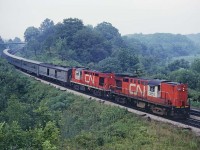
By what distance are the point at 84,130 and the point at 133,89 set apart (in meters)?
7.71

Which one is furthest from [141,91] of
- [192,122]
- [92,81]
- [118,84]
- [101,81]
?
[92,81]

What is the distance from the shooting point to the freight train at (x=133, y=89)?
94.3 ft

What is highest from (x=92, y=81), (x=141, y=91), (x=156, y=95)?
(x=92, y=81)

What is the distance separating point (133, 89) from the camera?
3388 centimetres

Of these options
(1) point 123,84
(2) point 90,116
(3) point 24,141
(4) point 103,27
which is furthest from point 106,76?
(4) point 103,27

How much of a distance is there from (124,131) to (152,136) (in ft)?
8.99

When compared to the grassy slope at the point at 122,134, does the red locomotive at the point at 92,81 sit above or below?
above

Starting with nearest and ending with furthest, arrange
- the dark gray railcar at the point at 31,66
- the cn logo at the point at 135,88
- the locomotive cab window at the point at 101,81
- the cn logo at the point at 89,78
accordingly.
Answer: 1. the cn logo at the point at 135,88
2. the locomotive cab window at the point at 101,81
3. the cn logo at the point at 89,78
4. the dark gray railcar at the point at 31,66

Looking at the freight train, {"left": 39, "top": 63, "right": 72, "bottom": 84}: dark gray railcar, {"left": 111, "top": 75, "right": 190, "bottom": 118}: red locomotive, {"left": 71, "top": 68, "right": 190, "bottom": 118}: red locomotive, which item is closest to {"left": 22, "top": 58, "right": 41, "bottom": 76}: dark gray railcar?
{"left": 39, "top": 63, "right": 72, "bottom": 84}: dark gray railcar

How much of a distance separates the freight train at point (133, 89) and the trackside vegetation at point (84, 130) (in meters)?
2.68

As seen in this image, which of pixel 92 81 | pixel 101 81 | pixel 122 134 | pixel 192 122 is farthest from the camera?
pixel 92 81

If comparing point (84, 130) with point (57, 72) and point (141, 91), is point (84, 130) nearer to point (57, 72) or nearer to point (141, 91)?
point (141, 91)

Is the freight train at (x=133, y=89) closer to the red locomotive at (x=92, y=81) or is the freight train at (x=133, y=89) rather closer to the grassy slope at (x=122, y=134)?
the red locomotive at (x=92, y=81)

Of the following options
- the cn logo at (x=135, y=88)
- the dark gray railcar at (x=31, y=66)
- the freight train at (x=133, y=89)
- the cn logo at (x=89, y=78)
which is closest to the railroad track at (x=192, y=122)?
the freight train at (x=133, y=89)
